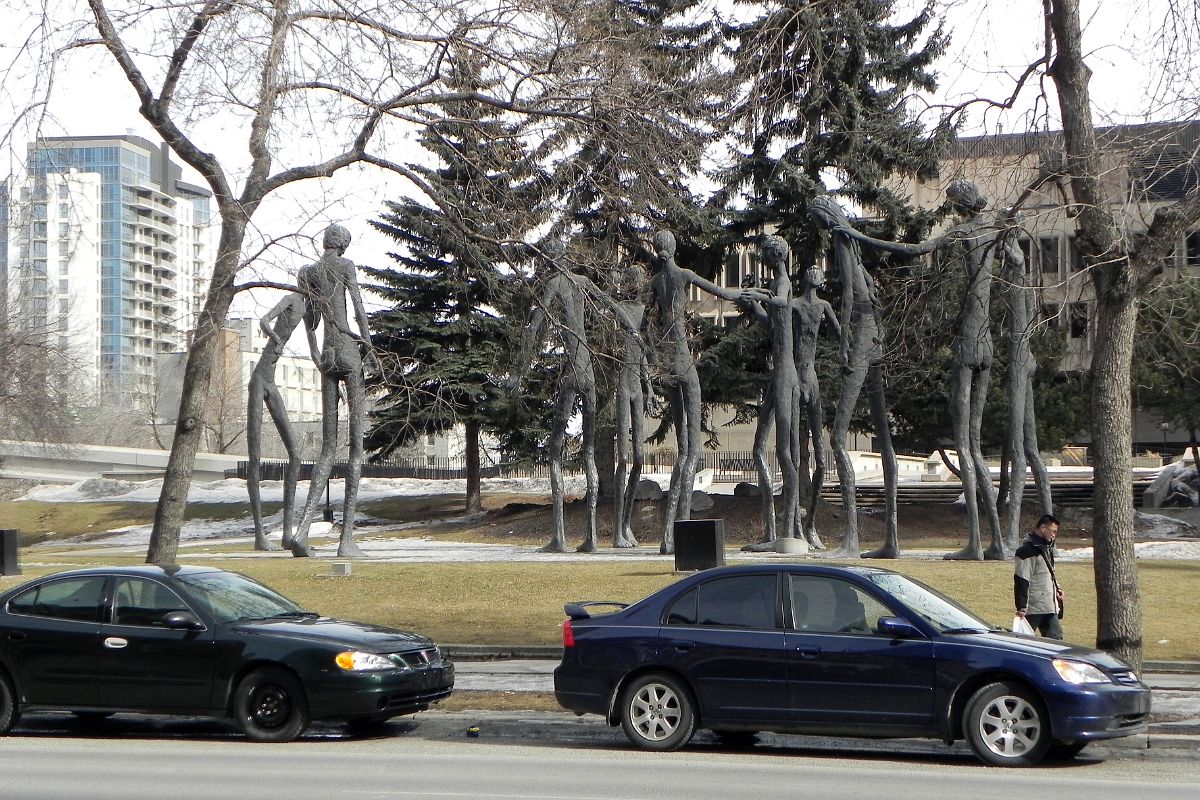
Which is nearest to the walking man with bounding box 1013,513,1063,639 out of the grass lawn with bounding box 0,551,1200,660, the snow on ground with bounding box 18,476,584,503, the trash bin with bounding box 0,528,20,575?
the grass lawn with bounding box 0,551,1200,660

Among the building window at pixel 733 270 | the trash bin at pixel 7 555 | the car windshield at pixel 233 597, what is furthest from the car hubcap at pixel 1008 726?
the building window at pixel 733 270

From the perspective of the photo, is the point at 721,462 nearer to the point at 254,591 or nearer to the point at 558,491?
the point at 558,491

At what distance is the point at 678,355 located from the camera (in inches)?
928

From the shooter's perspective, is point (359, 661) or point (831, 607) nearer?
point (831, 607)

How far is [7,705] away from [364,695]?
3345mm

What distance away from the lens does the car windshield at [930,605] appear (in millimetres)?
9883

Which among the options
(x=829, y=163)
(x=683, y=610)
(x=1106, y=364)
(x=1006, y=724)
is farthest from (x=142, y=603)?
(x=829, y=163)

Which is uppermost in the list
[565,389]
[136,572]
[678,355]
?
[678,355]

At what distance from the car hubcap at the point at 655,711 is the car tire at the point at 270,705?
2795mm

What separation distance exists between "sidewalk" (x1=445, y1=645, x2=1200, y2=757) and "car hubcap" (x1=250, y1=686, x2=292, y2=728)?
2561 mm

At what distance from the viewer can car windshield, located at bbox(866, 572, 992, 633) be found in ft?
32.4

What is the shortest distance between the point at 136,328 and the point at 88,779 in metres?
136

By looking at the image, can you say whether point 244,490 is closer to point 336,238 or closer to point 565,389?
point 565,389

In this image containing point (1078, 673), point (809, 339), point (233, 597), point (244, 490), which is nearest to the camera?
point (1078, 673)
